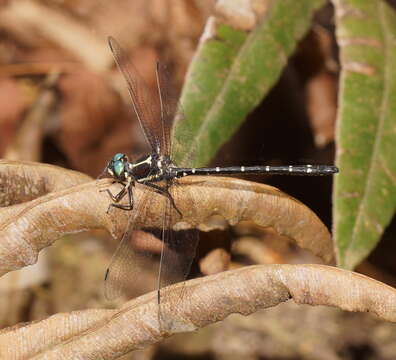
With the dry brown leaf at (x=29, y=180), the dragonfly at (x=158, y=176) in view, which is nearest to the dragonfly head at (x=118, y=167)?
the dragonfly at (x=158, y=176)

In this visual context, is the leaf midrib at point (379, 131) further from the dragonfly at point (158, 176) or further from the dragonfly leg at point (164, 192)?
the dragonfly leg at point (164, 192)

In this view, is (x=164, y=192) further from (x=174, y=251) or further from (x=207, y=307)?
(x=207, y=307)

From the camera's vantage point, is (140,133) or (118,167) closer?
(118,167)

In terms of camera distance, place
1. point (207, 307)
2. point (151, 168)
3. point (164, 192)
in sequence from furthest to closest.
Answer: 1. point (151, 168)
2. point (164, 192)
3. point (207, 307)

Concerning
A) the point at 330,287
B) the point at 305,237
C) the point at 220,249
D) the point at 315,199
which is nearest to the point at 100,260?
the point at 315,199

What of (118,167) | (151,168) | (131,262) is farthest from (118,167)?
(131,262)

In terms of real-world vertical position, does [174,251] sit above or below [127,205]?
below
